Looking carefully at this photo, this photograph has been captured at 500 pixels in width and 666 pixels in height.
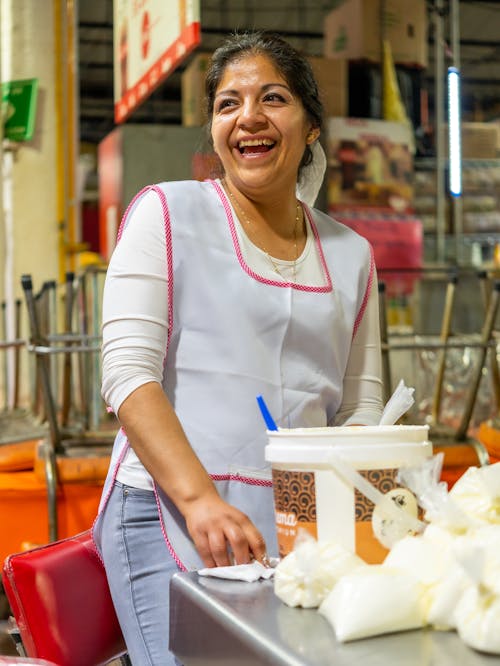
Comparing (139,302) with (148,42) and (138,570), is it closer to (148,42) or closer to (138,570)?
(138,570)

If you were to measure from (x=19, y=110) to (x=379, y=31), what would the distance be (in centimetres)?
241

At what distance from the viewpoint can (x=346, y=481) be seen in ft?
3.48

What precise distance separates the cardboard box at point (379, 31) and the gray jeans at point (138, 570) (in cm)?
528

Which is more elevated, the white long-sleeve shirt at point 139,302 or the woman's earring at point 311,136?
the woman's earring at point 311,136

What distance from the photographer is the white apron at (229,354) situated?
60.0 inches

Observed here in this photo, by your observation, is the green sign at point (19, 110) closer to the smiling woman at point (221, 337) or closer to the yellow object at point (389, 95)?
the yellow object at point (389, 95)

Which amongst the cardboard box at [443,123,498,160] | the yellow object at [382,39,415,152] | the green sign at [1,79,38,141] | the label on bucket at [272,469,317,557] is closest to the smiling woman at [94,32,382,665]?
the label on bucket at [272,469,317,557]

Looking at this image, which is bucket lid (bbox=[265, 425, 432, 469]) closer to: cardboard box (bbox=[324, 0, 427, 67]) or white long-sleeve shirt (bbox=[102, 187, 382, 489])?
white long-sleeve shirt (bbox=[102, 187, 382, 489])

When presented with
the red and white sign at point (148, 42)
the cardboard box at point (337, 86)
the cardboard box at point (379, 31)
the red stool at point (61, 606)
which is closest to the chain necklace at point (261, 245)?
the red stool at point (61, 606)

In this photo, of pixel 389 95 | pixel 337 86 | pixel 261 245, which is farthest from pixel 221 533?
pixel 389 95

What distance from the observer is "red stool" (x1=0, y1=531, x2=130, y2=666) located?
1.47 m

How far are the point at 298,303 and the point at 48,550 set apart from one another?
52 cm

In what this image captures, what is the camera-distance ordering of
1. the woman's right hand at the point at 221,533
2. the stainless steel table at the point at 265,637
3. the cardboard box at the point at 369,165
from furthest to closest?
the cardboard box at the point at 369,165 → the woman's right hand at the point at 221,533 → the stainless steel table at the point at 265,637

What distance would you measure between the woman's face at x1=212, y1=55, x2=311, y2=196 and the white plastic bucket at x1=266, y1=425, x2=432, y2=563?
2.20 feet
